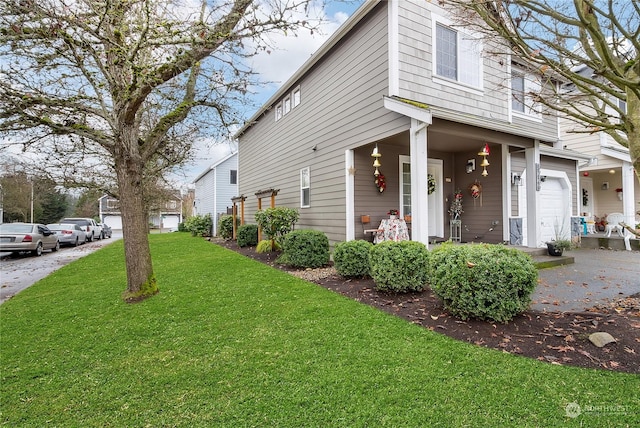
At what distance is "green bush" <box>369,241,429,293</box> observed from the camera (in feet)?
15.8

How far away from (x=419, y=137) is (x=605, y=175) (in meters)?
12.6

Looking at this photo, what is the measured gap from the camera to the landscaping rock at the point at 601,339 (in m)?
3.00

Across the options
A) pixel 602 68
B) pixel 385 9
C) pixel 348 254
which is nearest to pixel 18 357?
pixel 348 254

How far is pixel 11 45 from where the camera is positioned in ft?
11.8

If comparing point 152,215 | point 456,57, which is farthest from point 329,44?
point 152,215

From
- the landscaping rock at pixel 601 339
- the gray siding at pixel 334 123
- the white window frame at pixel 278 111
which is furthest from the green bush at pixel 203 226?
the landscaping rock at pixel 601 339

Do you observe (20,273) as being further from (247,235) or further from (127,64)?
(127,64)

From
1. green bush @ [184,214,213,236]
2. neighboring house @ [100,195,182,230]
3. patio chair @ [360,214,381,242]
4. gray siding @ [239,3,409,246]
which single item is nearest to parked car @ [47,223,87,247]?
green bush @ [184,214,213,236]

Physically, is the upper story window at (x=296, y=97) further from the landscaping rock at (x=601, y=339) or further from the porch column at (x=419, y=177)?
the landscaping rock at (x=601, y=339)

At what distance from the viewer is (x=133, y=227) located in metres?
4.84

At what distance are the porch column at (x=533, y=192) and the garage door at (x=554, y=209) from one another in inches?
95.2

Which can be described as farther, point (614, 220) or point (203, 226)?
point (203, 226)

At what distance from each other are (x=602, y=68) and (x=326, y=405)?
375cm

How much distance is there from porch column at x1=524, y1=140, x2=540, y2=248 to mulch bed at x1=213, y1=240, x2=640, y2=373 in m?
3.09
